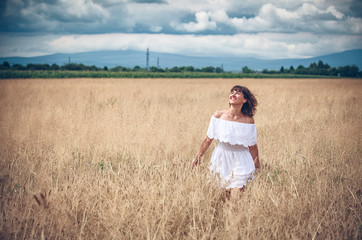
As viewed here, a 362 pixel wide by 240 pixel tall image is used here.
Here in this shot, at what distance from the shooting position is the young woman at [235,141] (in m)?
2.80

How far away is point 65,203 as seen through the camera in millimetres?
2199

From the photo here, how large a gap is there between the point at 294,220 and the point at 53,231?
212 centimetres

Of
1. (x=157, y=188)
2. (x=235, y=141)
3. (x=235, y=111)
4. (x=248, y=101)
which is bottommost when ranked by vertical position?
(x=157, y=188)

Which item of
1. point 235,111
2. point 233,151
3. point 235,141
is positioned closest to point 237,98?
point 235,111

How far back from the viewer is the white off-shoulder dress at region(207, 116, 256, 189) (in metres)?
2.79

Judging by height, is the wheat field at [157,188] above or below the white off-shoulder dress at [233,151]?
below

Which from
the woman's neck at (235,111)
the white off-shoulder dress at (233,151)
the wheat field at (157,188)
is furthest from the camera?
the woman's neck at (235,111)

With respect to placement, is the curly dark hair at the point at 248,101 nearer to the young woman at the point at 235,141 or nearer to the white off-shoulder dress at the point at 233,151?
the young woman at the point at 235,141

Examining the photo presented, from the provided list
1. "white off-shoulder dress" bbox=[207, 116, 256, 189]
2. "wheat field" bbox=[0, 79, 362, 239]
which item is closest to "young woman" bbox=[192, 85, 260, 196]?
"white off-shoulder dress" bbox=[207, 116, 256, 189]

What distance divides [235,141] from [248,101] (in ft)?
1.87

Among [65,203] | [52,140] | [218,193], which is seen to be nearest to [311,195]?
[218,193]

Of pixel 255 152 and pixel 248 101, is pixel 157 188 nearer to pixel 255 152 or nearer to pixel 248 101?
pixel 255 152

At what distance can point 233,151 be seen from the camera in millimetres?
2883

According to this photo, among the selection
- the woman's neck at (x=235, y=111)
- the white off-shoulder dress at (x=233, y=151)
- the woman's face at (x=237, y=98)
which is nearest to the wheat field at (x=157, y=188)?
the white off-shoulder dress at (x=233, y=151)
